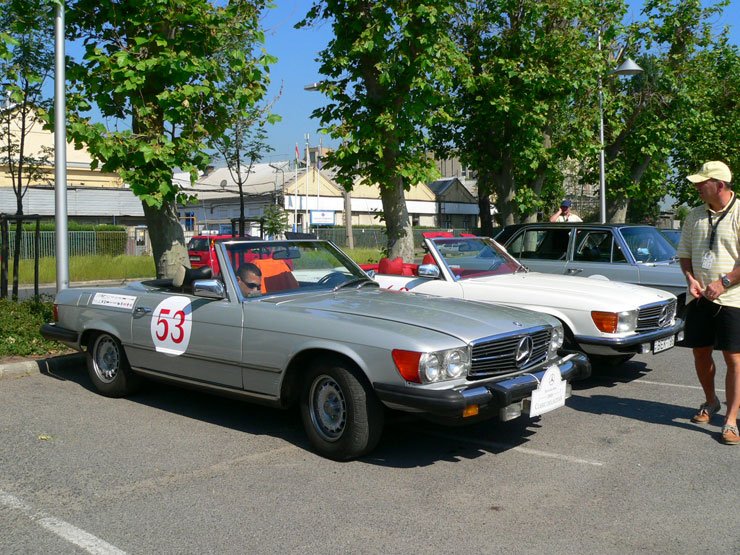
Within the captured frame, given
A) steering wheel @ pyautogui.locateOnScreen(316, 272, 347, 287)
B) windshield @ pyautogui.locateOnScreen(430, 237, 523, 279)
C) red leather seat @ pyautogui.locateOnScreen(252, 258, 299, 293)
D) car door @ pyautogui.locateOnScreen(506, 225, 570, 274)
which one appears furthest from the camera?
car door @ pyautogui.locateOnScreen(506, 225, 570, 274)

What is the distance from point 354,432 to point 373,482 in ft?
1.21

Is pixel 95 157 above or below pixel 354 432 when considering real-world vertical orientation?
above

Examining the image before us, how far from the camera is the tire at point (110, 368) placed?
6828 mm

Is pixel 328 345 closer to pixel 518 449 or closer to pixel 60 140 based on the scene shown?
pixel 518 449

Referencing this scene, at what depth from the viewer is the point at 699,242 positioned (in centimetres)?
580

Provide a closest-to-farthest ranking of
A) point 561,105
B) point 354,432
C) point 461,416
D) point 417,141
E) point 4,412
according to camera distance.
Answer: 1. point 461,416
2. point 354,432
3. point 4,412
4. point 417,141
5. point 561,105

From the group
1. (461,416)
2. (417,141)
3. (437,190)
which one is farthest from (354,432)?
(437,190)

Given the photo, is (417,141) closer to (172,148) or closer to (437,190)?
(172,148)

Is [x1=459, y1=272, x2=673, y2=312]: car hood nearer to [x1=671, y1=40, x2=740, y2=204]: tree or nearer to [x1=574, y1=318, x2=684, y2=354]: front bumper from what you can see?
[x1=574, y1=318, x2=684, y2=354]: front bumper

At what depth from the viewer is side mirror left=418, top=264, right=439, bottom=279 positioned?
795 centimetres

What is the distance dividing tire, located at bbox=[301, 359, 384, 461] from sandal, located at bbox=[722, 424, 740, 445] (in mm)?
2582

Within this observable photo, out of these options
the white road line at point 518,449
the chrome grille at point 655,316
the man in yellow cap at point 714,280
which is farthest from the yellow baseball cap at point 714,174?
the white road line at point 518,449

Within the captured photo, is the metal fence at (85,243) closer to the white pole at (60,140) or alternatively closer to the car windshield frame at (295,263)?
the white pole at (60,140)

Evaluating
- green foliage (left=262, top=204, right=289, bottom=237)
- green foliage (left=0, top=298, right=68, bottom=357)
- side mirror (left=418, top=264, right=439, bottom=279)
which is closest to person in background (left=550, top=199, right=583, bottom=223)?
side mirror (left=418, top=264, right=439, bottom=279)
